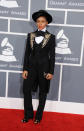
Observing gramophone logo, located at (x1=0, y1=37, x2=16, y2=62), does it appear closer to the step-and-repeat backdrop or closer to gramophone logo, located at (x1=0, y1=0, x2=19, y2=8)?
the step-and-repeat backdrop

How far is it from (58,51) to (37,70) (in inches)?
19.9

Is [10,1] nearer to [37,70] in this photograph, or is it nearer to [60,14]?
[60,14]

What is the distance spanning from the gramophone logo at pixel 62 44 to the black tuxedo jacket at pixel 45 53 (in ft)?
0.95

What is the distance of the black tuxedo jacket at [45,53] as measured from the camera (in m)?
2.70

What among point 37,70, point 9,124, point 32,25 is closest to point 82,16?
point 32,25

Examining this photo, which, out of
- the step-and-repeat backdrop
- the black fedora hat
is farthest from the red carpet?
the black fedora hat

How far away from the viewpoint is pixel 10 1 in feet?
9.74

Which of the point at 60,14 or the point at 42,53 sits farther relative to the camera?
the point at 60,14

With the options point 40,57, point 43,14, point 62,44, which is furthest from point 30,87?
point 43,14

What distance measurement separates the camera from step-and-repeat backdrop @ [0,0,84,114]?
2.96m

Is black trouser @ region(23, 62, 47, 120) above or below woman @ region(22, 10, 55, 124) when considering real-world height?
below

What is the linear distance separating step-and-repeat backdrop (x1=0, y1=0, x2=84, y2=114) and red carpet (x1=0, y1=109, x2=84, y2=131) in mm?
121

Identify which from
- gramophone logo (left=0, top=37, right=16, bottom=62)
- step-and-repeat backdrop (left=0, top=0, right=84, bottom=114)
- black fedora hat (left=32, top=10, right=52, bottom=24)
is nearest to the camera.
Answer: black fedora hat (left=32, top=10, right=52, bottom=24)

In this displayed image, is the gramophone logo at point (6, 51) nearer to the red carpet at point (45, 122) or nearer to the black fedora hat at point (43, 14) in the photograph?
the black fedora hat at point (43, 14)
